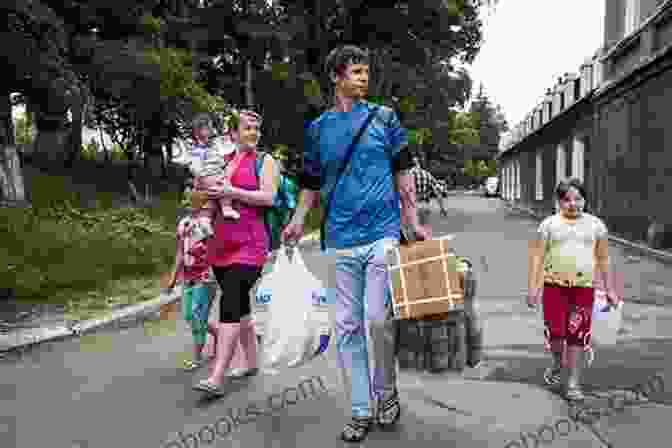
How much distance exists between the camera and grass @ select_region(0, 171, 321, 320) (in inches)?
309

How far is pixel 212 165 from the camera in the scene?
425 centimetres

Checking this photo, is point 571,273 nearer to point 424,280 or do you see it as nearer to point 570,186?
point 570,186

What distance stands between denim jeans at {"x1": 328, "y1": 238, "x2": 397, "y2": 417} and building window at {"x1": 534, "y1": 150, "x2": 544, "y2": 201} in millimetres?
28637

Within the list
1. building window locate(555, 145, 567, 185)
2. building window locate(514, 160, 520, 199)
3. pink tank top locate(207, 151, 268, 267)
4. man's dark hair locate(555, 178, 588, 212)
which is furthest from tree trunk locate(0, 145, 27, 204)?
building window locate(514, 160, 520, 199)

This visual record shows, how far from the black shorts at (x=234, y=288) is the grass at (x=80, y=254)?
3.23 m

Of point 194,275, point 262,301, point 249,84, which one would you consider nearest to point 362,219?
point 262,301

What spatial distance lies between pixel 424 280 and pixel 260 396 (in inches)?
65.0

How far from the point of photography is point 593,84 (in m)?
20.2

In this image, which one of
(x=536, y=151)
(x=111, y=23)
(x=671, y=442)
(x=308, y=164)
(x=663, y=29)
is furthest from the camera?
(x=536, y=151)

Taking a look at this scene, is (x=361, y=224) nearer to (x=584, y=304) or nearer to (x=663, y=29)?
(x=584, y=304)

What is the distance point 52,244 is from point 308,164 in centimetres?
677

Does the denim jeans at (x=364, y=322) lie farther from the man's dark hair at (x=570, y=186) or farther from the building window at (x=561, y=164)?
the building window at (x=561, y=164)

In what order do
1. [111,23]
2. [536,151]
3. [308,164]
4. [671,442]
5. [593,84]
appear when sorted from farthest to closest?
[536,151] < [593,84] < [111,23] < [308,164] < [671,442]

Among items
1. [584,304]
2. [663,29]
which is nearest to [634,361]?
[584,304]
